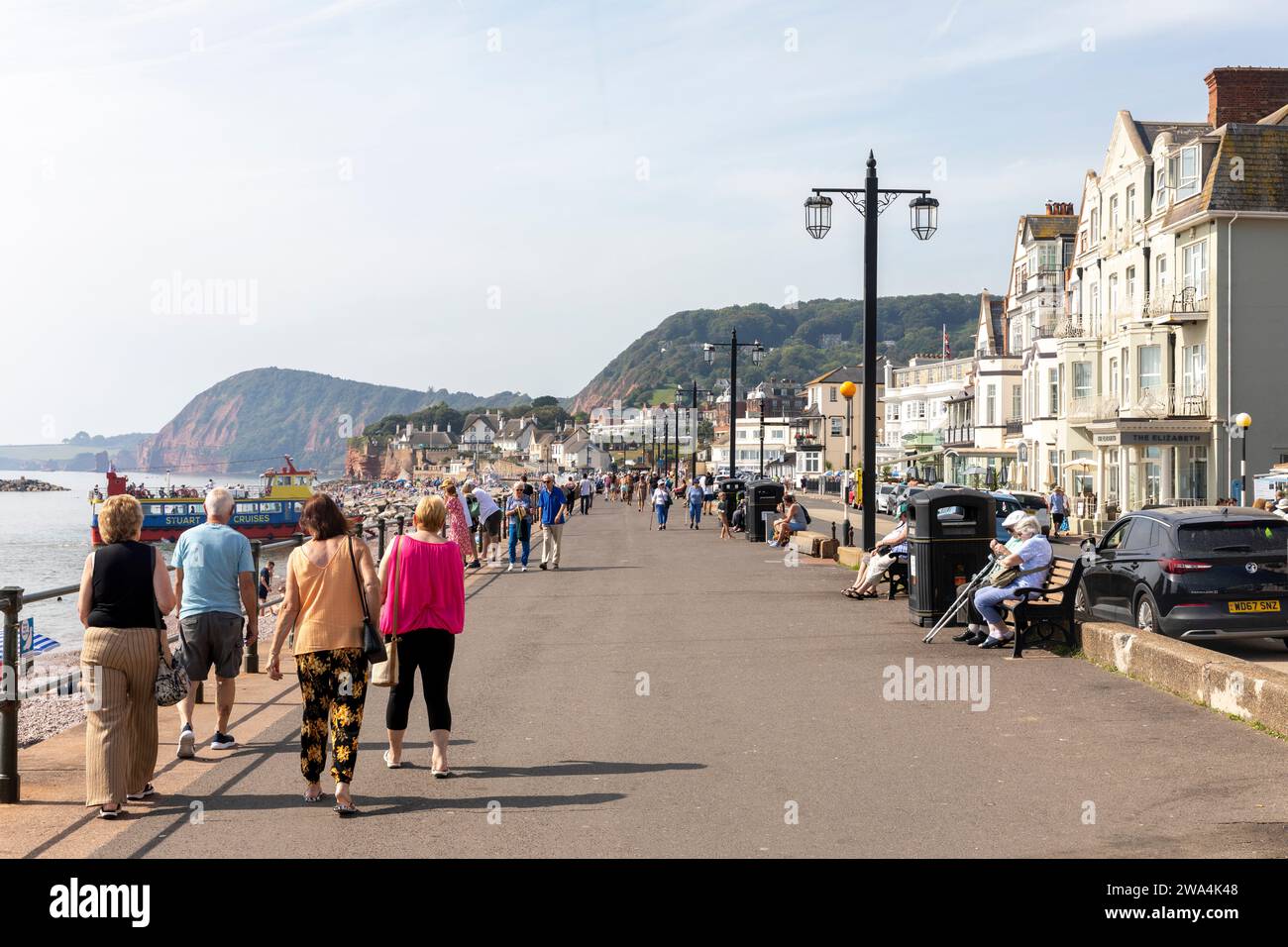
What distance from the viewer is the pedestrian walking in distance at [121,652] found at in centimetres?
704

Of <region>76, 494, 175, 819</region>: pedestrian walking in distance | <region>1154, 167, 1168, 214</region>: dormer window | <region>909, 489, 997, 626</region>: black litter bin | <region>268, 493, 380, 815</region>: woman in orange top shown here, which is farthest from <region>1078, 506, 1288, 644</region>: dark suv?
<region>1154, 167, 1168, 214</region>: dormer window

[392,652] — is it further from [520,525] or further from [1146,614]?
[520,525]

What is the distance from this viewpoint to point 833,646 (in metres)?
13.7

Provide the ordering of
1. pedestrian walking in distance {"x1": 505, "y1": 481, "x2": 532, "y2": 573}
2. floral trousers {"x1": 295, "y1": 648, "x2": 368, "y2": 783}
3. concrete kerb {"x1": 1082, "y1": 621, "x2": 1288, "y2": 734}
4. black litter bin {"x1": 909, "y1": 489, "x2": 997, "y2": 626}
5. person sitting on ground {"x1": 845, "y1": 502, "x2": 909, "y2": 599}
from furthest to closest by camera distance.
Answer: pedestrian walking in distance {"x1": 505, "y1": 481, "x2": 532, "y2": 573}
person sitting on ground {"x1": 845, "y1": 502, "x2": 909, "y2": 599}
black litter bin {"x1": 909, "y1": 489, "x2": 997, "y2": 626}
concrete kerb {"x1": 1082, "y1": 621, "x2": 1288, "y2": 734}
floral trousers {"x1": 295, "y1": 648, "x2": 368, "y2": 783}

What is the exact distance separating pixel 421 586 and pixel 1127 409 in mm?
41375

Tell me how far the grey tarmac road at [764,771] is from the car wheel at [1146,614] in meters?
1.34

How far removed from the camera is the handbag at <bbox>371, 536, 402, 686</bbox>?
25.9ft

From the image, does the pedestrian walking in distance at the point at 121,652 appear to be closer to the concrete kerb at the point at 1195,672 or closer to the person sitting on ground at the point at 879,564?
the concrete kerb at the point at 1195,672

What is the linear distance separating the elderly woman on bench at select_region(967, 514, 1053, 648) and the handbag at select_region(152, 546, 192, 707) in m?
8.38

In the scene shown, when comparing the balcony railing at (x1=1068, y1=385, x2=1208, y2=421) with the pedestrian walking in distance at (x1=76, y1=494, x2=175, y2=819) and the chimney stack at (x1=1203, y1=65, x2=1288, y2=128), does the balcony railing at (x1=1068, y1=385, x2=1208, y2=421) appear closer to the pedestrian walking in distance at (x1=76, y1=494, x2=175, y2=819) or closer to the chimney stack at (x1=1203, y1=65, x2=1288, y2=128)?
the chimney stack at (x1=1203, y1=65, x2=1288, y2=128)

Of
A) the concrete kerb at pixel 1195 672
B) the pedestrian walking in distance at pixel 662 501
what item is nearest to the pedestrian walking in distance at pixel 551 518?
the concrete kerb at pixel 1195 672

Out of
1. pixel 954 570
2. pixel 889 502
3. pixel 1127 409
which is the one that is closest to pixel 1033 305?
pixel 889 502
